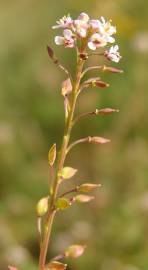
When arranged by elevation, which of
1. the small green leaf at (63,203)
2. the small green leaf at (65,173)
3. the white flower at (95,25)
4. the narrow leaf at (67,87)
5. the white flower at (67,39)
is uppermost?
the white flower at (95,25)

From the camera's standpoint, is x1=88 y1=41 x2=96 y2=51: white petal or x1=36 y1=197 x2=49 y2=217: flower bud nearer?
x1=88 y1=41 x2=96 y2=51: white petal

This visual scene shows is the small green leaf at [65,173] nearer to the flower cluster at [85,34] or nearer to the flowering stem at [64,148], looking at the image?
the flowering stem at [64,148]

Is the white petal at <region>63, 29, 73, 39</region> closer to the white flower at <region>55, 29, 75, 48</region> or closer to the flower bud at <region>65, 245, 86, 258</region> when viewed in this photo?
the white flower at <region>55, 29, 75, 48</region>

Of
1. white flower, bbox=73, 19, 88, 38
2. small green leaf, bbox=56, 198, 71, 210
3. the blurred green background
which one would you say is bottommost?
small green leaf, bbox=56, 198, 71, 210

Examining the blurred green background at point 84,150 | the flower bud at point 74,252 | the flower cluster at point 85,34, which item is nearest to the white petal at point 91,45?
the flower cluster at point 85,34

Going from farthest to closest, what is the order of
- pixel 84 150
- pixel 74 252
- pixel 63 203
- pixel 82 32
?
pixel 84 150
pixel 74 252
pixel 63 203
pixel 82 32

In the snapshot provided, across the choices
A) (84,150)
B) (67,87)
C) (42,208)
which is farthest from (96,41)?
(84,150)

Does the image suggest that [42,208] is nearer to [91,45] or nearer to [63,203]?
[63,203]

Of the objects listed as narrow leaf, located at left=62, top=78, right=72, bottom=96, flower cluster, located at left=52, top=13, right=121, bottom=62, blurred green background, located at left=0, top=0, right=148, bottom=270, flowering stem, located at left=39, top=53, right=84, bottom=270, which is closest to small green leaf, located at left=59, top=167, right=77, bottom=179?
flowering stem, located at left=39, top=53, right=84, bottom=270
